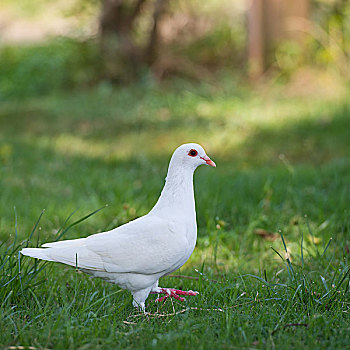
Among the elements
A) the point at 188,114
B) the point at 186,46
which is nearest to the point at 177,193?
the point at 188,114

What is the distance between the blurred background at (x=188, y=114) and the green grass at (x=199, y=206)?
0.09 ft

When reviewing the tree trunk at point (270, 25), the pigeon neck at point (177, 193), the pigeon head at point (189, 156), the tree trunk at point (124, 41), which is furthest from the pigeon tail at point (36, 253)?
the tree trunk at point (124, 41)

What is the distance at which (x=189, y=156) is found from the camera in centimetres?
294

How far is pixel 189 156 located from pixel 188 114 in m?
5.22

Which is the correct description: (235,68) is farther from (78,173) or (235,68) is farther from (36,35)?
(36,35)

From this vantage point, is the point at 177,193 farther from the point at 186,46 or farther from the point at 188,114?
the point at 186,46

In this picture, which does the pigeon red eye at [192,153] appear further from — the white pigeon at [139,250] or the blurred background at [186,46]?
the blurred background at [186,46]

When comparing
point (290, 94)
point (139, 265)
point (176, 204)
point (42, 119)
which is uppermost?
point (176, 204)

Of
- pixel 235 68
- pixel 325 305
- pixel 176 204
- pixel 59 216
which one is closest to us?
pixel 325 305

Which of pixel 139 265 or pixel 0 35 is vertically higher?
pixel 139 265

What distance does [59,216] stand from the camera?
4.31 m

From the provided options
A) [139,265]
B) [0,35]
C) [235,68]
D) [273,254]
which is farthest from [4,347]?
[0,35]

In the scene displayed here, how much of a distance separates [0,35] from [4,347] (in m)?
12.6

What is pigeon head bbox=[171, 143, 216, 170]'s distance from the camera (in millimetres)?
2932
